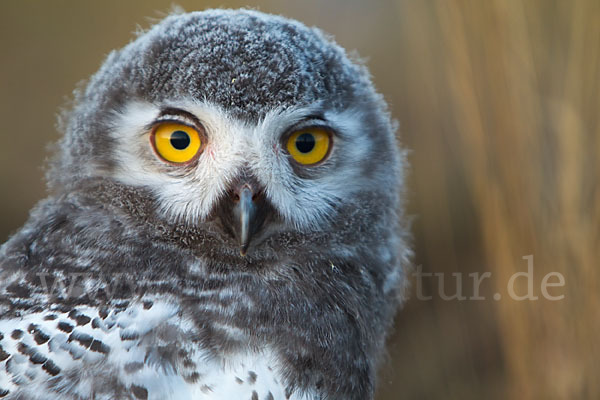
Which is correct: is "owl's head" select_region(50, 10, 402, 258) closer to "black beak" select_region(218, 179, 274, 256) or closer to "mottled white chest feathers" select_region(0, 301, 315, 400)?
"black beak" select_region(218, 179, 274, 256)

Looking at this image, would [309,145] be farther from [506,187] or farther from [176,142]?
[506,187]

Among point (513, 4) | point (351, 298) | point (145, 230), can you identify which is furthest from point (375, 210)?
point (513, 4)

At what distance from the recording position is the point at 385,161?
1987mm

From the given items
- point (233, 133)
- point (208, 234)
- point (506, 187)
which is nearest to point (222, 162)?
point (233, 133)

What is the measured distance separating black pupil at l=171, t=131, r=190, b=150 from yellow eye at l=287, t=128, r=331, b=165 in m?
0.28

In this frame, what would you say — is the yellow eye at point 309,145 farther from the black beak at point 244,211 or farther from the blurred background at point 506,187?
the blurred background at point 506,187

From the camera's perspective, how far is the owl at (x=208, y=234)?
54.5 inches

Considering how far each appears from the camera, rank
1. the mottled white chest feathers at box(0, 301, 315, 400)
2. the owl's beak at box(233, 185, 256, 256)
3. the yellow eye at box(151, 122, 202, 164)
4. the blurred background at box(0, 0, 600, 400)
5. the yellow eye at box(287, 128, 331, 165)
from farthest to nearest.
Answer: the blurred background at box(0, 0, 600, 400) → the yellow eye at box(287, 128, 331, 165) → the yellow eye at box(151, 122, 202, 164) → the owl's beak at box(233, 185, 256, 256) → the mottled white chest feathers at box(0, 301, 315, 400)

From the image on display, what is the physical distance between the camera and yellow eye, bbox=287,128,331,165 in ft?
5.72

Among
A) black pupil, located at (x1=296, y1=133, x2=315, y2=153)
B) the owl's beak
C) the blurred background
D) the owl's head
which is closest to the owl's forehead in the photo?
Result: the owl's head

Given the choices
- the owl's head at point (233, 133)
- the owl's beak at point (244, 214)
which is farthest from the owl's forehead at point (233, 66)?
the owl's beak at point (244, 214)

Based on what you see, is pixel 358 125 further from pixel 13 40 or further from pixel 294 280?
pixel 13 40

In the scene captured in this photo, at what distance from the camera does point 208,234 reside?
1640 millimetres

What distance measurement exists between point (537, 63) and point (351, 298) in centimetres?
150
